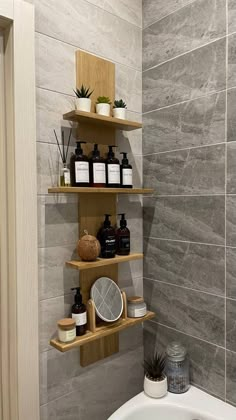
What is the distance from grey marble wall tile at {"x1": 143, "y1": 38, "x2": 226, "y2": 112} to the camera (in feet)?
4.17

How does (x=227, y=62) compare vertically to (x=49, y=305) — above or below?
above

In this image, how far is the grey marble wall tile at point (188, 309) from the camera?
1.31 m

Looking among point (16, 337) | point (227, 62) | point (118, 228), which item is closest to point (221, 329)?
point (118, 228)

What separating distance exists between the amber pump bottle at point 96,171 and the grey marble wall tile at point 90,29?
0.48 meters

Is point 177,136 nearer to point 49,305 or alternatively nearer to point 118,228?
point 118,228

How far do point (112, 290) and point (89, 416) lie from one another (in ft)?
1.84

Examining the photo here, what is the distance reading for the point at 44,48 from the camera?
47.6 inches

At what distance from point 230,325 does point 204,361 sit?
0.23 meters

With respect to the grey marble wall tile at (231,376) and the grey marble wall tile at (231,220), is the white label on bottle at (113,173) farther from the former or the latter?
the grey marble wall tile at (231,376)

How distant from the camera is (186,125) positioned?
1392 millimetres

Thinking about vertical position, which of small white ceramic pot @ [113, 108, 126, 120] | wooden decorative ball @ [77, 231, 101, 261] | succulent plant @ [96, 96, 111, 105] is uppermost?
succulent plant @ [96, 96, 111, 105]

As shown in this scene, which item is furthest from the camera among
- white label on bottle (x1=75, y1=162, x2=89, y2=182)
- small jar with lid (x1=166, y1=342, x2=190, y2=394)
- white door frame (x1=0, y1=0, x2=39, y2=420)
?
small jar with lid (x1=166, y1=342, x2=190, y2=394)

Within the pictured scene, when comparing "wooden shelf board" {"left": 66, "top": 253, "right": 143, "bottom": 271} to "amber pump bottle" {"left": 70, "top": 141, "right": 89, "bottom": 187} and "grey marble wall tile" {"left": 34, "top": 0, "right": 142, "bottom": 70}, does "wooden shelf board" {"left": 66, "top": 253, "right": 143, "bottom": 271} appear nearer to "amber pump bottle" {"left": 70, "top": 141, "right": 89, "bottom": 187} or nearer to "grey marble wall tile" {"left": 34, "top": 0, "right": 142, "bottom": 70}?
"amber pump bottle" {"left": 70, "top": 141, "right": 89, "bottom": 187}

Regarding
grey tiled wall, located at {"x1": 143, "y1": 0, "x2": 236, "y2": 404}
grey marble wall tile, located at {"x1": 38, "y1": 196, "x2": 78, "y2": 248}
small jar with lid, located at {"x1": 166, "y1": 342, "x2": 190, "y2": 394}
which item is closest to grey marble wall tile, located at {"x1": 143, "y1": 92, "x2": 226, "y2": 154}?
grey tiled wall, located at {"x1": 143, "y1": 0, "x2": 236, "y2": 404}
